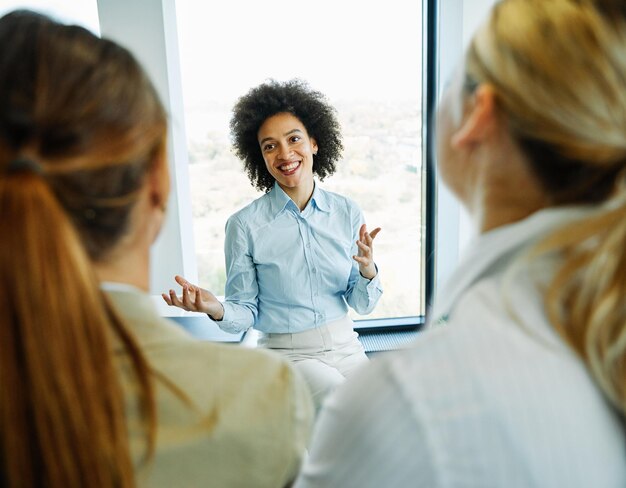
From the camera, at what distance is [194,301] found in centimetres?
171

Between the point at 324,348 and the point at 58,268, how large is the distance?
154cm

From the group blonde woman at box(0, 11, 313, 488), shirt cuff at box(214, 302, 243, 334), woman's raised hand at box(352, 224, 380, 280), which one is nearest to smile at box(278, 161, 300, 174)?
woman's raised hand at box(352, 224, 380, 280)

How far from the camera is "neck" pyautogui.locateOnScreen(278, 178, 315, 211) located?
6.76 ft

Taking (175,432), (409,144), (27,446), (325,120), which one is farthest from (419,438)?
(409,144)

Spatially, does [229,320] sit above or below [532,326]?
below

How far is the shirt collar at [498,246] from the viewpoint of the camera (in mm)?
559

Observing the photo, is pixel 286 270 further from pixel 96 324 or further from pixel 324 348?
pixel 96 324

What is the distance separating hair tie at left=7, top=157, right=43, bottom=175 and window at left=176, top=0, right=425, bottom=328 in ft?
6.32

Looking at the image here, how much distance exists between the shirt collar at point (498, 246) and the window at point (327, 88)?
187 centimetres

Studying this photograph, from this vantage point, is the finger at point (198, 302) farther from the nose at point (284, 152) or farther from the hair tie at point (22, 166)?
the hair tie at point (22, 166)

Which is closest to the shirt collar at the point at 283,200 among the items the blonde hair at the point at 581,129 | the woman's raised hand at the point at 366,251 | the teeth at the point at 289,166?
the teeth at the point at 289,166

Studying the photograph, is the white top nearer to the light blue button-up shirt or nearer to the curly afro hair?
the light blue button-up shirt

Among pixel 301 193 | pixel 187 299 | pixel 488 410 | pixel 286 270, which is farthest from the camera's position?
pixel 301 193

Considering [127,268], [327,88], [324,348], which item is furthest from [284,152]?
[127,268]
